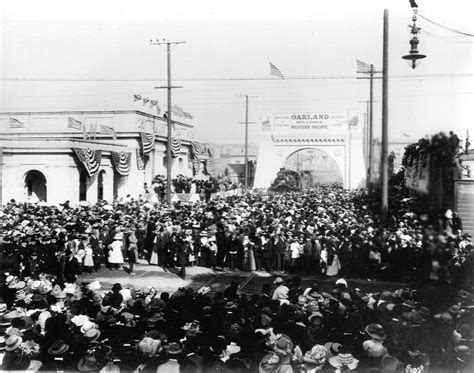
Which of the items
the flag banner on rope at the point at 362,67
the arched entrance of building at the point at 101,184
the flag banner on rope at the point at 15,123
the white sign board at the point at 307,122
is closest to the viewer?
the flag banner on rope at the point at 362,67

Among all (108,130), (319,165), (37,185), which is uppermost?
(108,130)

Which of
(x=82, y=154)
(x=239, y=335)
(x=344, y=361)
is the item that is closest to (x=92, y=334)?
(x=239, y=335)

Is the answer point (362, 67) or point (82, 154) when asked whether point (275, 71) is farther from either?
point (82, 154)

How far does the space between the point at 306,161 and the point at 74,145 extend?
78.3m

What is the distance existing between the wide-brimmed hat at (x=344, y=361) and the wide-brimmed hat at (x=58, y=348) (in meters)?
3.24

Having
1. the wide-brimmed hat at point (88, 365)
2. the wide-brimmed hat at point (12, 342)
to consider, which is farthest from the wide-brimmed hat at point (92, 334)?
the wide-brimmed hat at point (12, 342)

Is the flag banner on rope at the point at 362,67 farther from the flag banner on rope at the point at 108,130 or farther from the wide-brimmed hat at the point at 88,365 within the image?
the flag banner on rope at the point at 108,130

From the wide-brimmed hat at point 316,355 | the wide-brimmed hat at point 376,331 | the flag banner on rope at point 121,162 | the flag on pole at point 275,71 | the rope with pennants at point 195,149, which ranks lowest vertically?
the wide-brimmed hat at point 316,355

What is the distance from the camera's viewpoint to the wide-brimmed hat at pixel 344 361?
6070 millimetres

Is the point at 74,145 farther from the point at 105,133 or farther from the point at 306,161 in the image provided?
the point at 306,161

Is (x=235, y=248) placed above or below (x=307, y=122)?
below

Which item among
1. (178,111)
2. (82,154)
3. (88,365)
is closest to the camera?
(88,365)

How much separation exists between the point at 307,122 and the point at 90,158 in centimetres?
2359

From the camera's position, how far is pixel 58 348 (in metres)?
6.12
